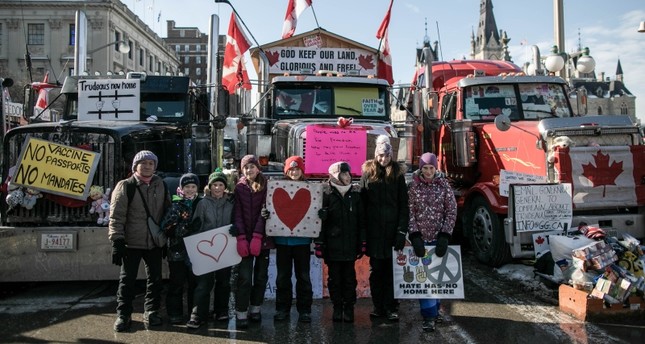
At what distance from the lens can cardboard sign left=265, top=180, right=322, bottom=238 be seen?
5.18 m

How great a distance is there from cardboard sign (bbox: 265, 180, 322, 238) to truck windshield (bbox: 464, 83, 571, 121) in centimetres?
476

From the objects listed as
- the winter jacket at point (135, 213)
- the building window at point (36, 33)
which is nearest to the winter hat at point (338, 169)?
the winter jacket at point (135, 213)

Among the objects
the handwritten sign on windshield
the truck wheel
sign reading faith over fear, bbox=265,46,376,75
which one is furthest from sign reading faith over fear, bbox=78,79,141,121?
the truck wheel

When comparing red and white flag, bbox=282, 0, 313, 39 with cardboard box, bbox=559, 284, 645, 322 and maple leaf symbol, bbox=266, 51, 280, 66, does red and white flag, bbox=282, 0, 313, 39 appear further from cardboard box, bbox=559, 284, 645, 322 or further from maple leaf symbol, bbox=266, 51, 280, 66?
cardboard box, bbox=559, 284, 645, 322

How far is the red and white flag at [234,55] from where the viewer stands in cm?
1018

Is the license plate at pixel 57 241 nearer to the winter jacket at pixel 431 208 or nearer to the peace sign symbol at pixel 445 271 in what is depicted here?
the winter jacket at pixel 431 208

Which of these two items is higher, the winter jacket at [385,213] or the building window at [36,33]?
the building window at [36,33]

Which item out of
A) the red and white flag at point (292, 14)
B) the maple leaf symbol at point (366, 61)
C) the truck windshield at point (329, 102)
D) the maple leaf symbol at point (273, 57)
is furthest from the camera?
the red and white flag at point (292, 14)

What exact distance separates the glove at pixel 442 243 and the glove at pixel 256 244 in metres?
1.75

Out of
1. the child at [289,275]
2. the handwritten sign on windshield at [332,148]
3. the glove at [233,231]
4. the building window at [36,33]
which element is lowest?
the child at [289,275]

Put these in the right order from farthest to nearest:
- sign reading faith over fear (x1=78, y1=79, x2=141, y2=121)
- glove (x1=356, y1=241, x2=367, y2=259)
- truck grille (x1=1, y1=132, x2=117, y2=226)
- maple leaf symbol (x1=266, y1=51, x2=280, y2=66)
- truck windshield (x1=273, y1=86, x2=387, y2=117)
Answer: maple leaf symbol (x1=266, y1=51, x2=280, y2=66) < truck windshield (x1=273, y1=86, x2=387, y2=117) < sign reading faith over fear (x1=78, y1=79, x2=141, y2=121) < truck grille (x1=1, y1=132, x2=117, y2=226) < glove (x1=356, y1=241, x2=367, y2=259)

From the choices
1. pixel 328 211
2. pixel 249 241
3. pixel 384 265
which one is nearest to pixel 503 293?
pixel 384 265

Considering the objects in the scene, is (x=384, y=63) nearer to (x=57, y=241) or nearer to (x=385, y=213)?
(x=385, y=213)

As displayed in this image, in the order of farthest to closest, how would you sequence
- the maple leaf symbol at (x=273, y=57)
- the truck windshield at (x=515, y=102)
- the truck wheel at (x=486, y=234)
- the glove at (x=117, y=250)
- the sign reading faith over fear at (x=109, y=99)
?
the maple leaf symbol at (x=273, y=57) < the truck windshield at (x=515, y=102) < the sign reading faith over fear at (x=109, y=99) < the truck wheel at (x=486, y=234) < the glove at (x=117, y=250)
